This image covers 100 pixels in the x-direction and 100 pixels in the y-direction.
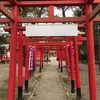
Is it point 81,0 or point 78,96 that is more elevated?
point 81,0

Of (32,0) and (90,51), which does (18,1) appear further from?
(90,51)

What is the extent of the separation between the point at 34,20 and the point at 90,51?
3.97 ft

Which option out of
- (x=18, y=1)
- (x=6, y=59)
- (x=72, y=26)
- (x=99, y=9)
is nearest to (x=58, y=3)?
(x=72, y=26)

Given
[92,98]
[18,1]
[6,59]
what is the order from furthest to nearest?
[6,59] → [18,1] → [92,98]

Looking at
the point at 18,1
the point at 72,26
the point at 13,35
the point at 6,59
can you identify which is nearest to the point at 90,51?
the point at 72,26

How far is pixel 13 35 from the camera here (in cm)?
319

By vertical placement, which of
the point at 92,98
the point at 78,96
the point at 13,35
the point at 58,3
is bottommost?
the point at 78,96

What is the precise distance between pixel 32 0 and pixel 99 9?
4.62 feet

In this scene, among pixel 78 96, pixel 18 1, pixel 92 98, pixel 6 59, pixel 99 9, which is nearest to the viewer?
pixel 99 9

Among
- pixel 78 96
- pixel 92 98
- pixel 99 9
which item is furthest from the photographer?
pixel 78 96

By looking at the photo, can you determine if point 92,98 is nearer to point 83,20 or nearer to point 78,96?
point 83,20

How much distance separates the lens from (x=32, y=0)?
3.29 metres

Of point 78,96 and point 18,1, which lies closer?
point 18,1

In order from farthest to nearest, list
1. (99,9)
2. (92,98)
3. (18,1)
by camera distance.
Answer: (18,1), (92,98), (99,9)
